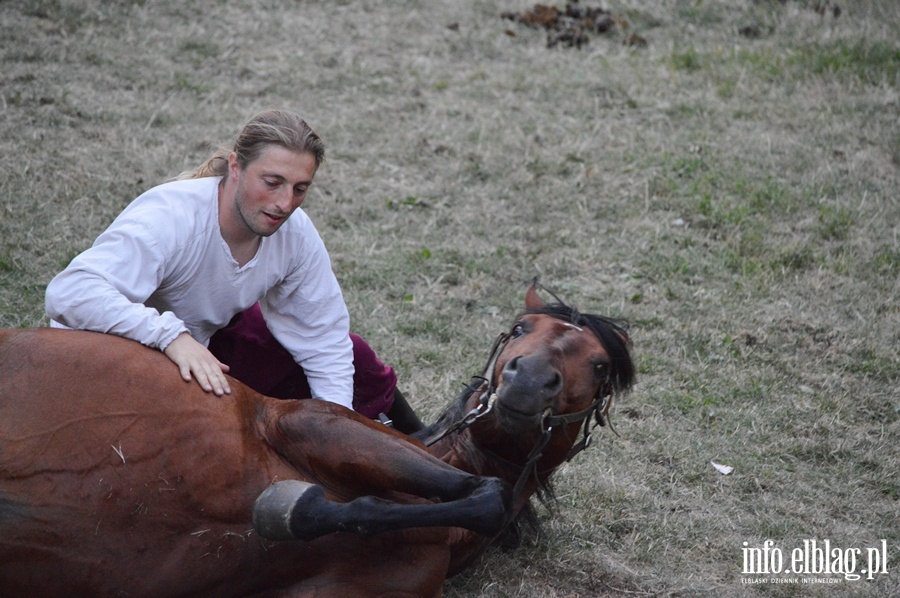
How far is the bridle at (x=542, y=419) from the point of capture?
10.0ft

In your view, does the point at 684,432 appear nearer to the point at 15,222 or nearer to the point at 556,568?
the point at 556,568

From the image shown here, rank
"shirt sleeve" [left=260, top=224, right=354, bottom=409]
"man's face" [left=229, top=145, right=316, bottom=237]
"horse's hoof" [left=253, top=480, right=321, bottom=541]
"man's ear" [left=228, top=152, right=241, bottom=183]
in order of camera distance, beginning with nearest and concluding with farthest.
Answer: "horse's hoof" [left=253, top=480, right=321, bottom=541], "man's face" [left=229, top=145, right=316, bottom=237], "man's ear" [left=228, top=152, right=241, bottom=183], "shirt sleeve" [left=260, top=224, right=354, bottom=409]

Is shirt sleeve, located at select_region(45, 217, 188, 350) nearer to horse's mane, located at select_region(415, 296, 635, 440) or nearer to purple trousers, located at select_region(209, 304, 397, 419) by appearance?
purple trousers, located at select_region(209, 304, 397, 419)

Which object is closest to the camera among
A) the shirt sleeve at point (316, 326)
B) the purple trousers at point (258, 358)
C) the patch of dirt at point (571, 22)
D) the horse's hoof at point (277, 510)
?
the horse's hoof at point (277, 510)

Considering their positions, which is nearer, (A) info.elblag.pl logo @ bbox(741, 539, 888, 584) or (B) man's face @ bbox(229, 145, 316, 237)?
(B) man's face @ bbox(229, 145, 316, 237)

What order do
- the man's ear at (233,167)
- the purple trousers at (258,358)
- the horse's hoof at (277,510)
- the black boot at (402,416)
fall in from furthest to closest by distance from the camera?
1. the black boot at (402,416)
2. the purple trousers at (258,358)
3. the man's ear at (233,167)
4. the horse's hoof at (277,510)

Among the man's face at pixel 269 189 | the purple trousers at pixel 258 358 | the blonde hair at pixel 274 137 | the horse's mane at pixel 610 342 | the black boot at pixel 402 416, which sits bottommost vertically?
the black boot at pixel 402 416

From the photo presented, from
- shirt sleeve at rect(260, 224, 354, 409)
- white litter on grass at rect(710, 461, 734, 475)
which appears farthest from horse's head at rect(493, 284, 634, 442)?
white litter on grass at rect(710, 461, 734, 475)

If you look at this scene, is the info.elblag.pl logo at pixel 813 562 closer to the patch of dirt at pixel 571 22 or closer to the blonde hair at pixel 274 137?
the blonde hair at pixel 274 137

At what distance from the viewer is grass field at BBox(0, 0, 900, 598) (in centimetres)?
405

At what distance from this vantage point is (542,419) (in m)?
2.97

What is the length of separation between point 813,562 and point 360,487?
6.31 feet

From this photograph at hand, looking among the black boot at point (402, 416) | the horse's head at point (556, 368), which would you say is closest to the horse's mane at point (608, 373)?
the horse's head at point (556, 368)

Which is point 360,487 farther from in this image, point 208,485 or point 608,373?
point 608,373
